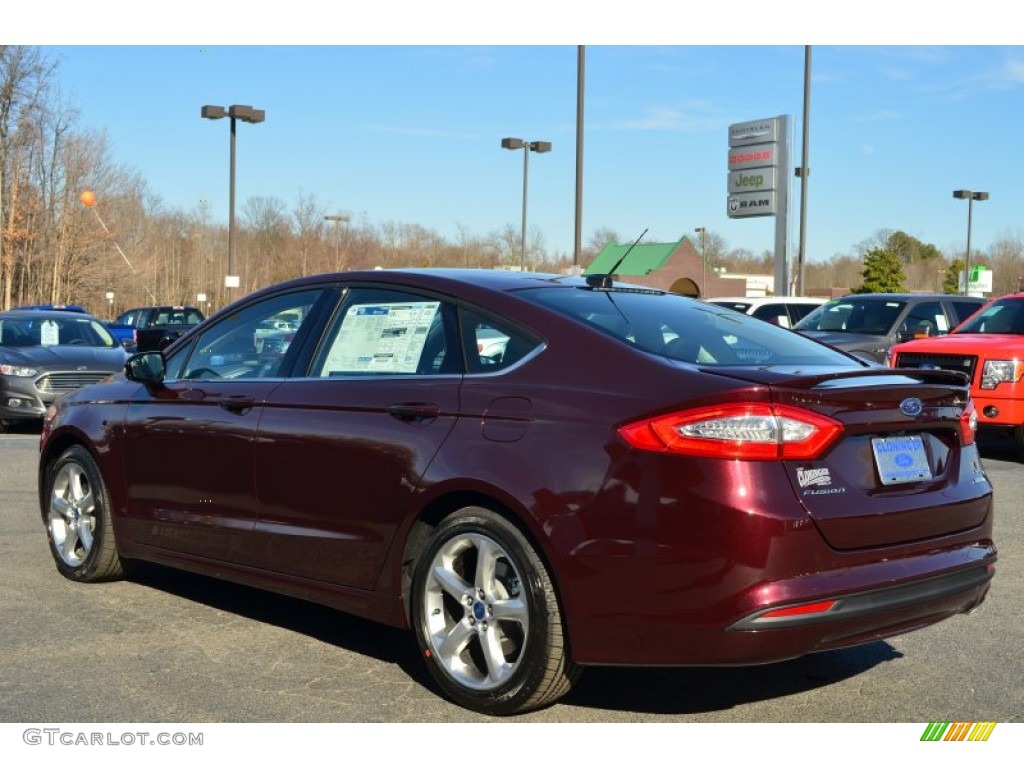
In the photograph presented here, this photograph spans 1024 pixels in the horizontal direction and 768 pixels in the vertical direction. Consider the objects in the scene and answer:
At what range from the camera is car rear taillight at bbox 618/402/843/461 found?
13.1 ft

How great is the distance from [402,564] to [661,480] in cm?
122

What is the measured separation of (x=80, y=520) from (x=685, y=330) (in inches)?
139

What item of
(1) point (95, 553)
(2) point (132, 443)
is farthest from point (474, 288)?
(1) point (95, 553)

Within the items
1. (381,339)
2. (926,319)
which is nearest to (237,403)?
(381,339)

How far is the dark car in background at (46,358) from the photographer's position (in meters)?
15.4

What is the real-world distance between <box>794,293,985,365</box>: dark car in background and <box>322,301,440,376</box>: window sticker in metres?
11.8

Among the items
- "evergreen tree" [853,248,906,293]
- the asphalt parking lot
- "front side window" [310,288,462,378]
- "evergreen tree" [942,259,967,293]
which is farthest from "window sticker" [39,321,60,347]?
"evergreen tree" [942,259,967,293]

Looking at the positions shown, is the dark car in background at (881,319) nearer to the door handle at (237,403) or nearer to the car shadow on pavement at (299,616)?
the car shadow on pavement at (299,616)

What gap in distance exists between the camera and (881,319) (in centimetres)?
1692

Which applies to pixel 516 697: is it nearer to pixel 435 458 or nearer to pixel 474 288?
pixel 435 458

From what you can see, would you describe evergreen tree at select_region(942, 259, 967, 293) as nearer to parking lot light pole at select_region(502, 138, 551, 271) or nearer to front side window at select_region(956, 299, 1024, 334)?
parking lot light pole at select_region(502, 138, 551, 271)

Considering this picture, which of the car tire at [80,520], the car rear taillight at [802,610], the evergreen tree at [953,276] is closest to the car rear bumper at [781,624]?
the car rear taillight at [802,610]

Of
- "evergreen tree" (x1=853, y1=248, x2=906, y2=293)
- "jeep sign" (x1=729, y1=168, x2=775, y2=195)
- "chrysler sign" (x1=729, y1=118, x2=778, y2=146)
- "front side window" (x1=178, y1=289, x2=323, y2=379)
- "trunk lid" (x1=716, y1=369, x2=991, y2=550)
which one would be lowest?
"trunk lid" (x1=716, y1=369, x2=991, y2=550)

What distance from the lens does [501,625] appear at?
14.8 feet
